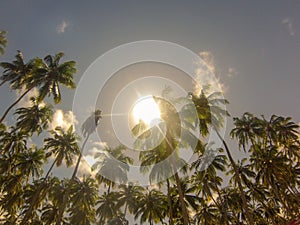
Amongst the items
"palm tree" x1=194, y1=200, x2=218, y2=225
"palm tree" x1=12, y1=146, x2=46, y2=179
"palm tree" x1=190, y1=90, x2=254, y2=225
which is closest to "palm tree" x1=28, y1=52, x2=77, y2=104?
"palm tree" x1=12, y1=146, x2=46, y2=179

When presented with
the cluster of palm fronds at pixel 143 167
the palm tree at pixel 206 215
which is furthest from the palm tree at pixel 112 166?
the palm tree at pixel 206 215

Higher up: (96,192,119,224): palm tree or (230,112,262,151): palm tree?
(230,112,262,151): palm tree

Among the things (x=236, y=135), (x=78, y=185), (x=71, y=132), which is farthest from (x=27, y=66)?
(x=236, y=135)

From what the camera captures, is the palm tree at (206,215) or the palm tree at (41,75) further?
the palm tree at (206,215)

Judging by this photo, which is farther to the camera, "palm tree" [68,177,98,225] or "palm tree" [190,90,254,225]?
"palm tree" [68,177,98,225]

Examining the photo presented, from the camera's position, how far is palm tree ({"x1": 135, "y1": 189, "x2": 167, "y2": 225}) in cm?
3612

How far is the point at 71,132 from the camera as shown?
36906 millimetres

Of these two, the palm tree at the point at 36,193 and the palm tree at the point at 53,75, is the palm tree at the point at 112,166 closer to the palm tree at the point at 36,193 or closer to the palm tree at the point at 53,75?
the palm tree at the point at 36,193

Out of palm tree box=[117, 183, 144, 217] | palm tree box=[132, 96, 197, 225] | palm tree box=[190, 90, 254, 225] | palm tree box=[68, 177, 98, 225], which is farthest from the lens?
palm tree box=[117, 183, 144, 217]

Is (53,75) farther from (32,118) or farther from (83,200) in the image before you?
(83,200)

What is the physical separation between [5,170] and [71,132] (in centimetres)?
1135

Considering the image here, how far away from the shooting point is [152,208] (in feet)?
119

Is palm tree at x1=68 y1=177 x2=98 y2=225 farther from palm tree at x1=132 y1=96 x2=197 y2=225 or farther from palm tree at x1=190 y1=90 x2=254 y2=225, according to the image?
palm tree at x1=190 y1=90 x2=254 y2=225

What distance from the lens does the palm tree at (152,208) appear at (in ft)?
119
